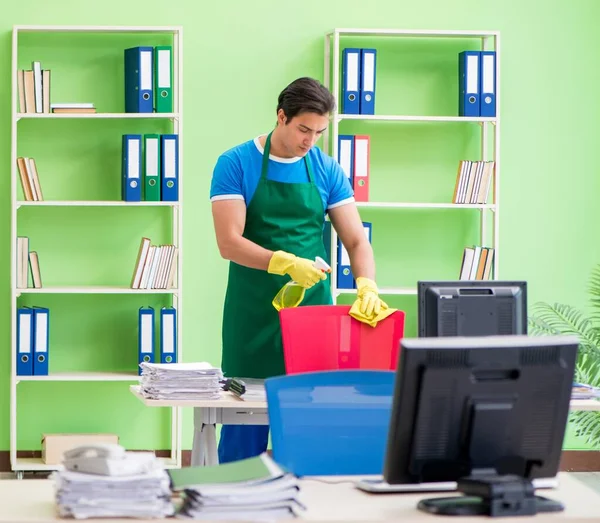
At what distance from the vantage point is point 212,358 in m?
5.07

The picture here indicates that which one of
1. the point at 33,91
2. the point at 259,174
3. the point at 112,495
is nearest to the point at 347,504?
the point at 112,495

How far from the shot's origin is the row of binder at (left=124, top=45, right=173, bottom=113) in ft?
15.7

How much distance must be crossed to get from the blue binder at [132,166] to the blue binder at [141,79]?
0.15 m

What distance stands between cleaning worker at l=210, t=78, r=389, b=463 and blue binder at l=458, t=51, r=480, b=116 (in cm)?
151

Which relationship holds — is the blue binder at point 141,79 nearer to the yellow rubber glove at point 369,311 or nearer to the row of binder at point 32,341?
the row of binder at point 32,341

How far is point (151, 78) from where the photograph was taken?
189 inches

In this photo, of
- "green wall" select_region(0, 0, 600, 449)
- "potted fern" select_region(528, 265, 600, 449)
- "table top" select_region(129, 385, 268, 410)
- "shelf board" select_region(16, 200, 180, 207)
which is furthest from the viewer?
"green wall" select_region(0, 0, 600, 449)

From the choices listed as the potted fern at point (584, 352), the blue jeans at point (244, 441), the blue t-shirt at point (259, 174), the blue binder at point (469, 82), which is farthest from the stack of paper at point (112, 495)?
the blue binder at point (469, 82)

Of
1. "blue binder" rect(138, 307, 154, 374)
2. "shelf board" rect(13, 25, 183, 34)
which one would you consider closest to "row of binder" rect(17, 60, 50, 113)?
"shelf board" rect(13, 25, 183, 34)

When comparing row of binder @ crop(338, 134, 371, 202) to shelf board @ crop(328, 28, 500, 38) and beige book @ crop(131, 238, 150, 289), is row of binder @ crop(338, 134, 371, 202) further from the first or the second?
beige book @ crop(131, 238, 150, 289)

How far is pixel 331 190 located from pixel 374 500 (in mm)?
1843

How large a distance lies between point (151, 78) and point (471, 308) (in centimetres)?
265

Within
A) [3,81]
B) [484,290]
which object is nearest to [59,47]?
[3,81]

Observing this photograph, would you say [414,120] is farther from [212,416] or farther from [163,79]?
[212,416]
